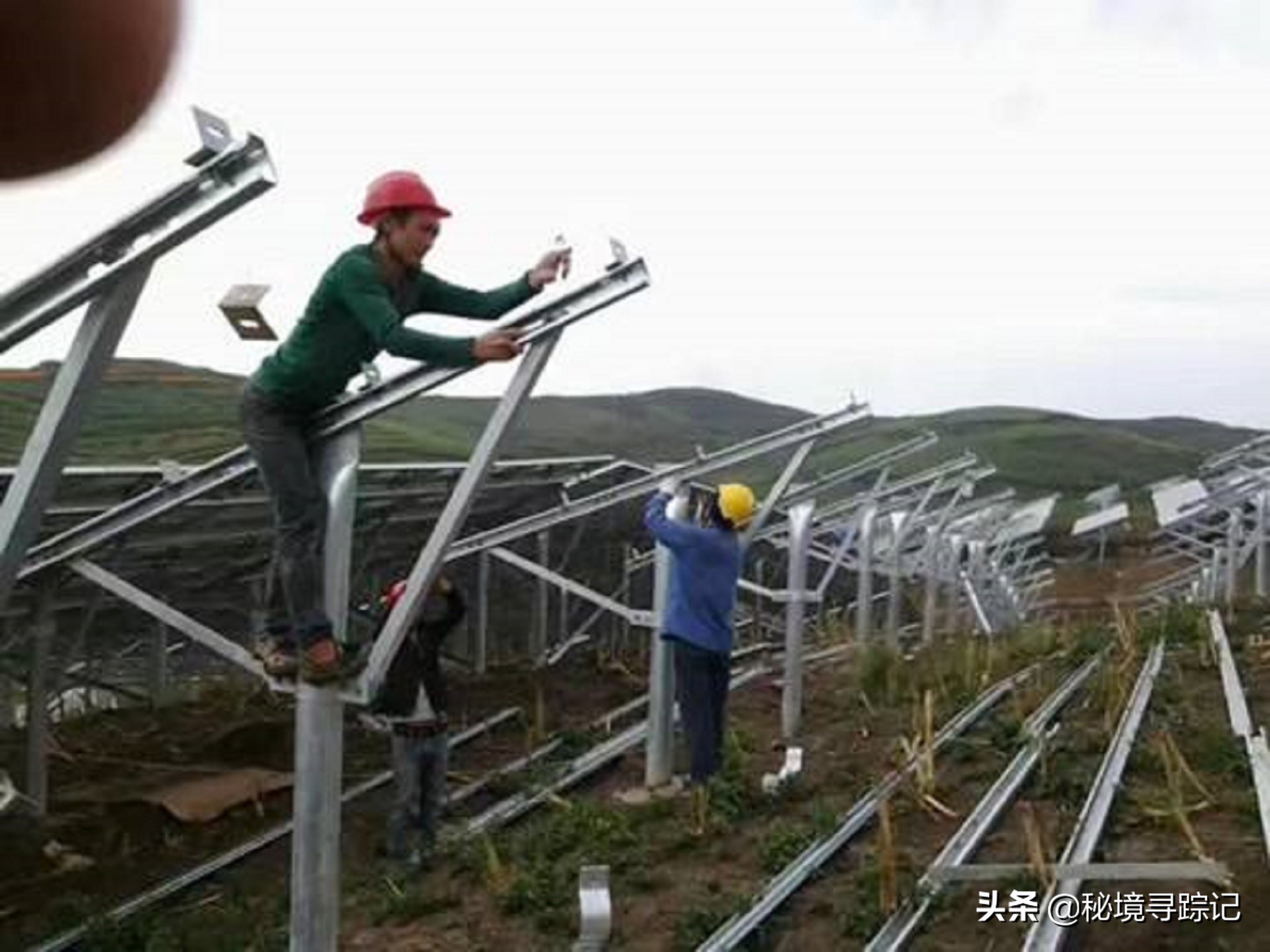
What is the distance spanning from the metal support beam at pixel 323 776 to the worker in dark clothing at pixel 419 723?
326 cm

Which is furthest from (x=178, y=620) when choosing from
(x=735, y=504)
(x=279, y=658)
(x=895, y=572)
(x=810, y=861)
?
(x=895, y=572)

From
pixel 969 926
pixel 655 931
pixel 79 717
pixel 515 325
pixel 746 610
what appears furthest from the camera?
pixel 746 610

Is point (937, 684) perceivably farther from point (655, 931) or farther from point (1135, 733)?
point (655, 931)

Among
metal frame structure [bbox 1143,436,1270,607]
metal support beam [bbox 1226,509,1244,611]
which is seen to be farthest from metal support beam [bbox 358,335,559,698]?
metal support beam [bbox 1226,509,1244,611]

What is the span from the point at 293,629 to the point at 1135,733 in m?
5.35

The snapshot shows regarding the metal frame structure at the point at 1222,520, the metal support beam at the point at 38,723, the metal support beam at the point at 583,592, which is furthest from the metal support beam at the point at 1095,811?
the metal frame structure at the point at 1222,520

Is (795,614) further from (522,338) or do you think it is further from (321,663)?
(321,663)

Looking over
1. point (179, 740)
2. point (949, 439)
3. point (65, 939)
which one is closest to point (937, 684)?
point (179, 740)

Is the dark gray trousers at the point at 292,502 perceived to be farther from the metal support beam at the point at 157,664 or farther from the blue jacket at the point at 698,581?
the metal support beam at the point at 157,664

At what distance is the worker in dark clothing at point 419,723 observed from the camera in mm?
6754

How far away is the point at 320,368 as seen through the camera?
3449mm

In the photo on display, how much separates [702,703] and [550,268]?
393 cm

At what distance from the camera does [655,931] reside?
505 cm

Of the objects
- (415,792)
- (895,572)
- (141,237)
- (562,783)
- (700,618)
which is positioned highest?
(141,237)
